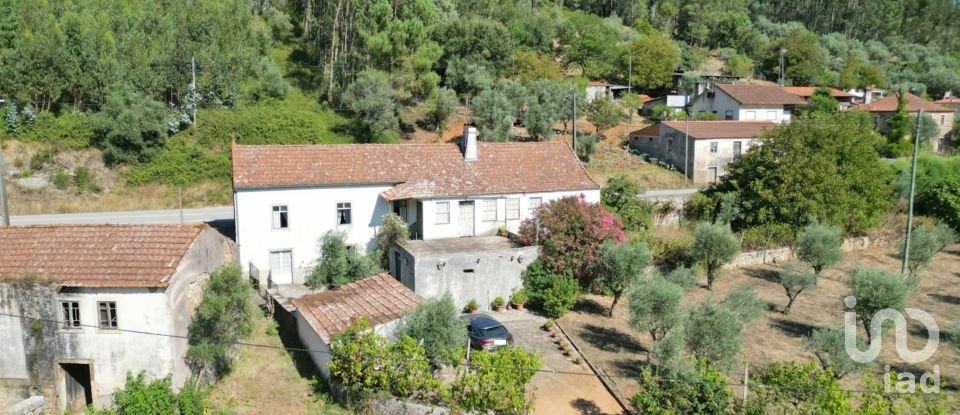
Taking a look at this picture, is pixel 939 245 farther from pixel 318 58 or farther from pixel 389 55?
pixel 318 58

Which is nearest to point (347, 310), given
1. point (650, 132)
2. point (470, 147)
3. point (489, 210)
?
point (489, 210)

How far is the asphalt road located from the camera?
36219 millimetres

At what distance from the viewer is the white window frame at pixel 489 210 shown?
3225cm

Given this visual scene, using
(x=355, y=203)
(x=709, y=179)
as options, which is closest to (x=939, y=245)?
(x=709, y=179)

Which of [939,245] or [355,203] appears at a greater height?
[355,203]

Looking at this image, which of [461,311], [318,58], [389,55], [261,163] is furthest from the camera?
[318,58]

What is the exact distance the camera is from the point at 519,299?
2861 cm

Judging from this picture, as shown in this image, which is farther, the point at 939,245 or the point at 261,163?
the point at 939,245

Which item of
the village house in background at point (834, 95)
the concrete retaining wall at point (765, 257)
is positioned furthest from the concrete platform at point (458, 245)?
the village house in background at point (834, 95)

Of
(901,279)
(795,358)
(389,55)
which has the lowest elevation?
(795,358)

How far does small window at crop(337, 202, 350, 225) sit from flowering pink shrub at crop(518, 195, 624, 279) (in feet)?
Answer: 27.3

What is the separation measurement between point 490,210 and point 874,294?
16.6m

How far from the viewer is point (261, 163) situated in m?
30.7

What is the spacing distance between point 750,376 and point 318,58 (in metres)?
51.8
